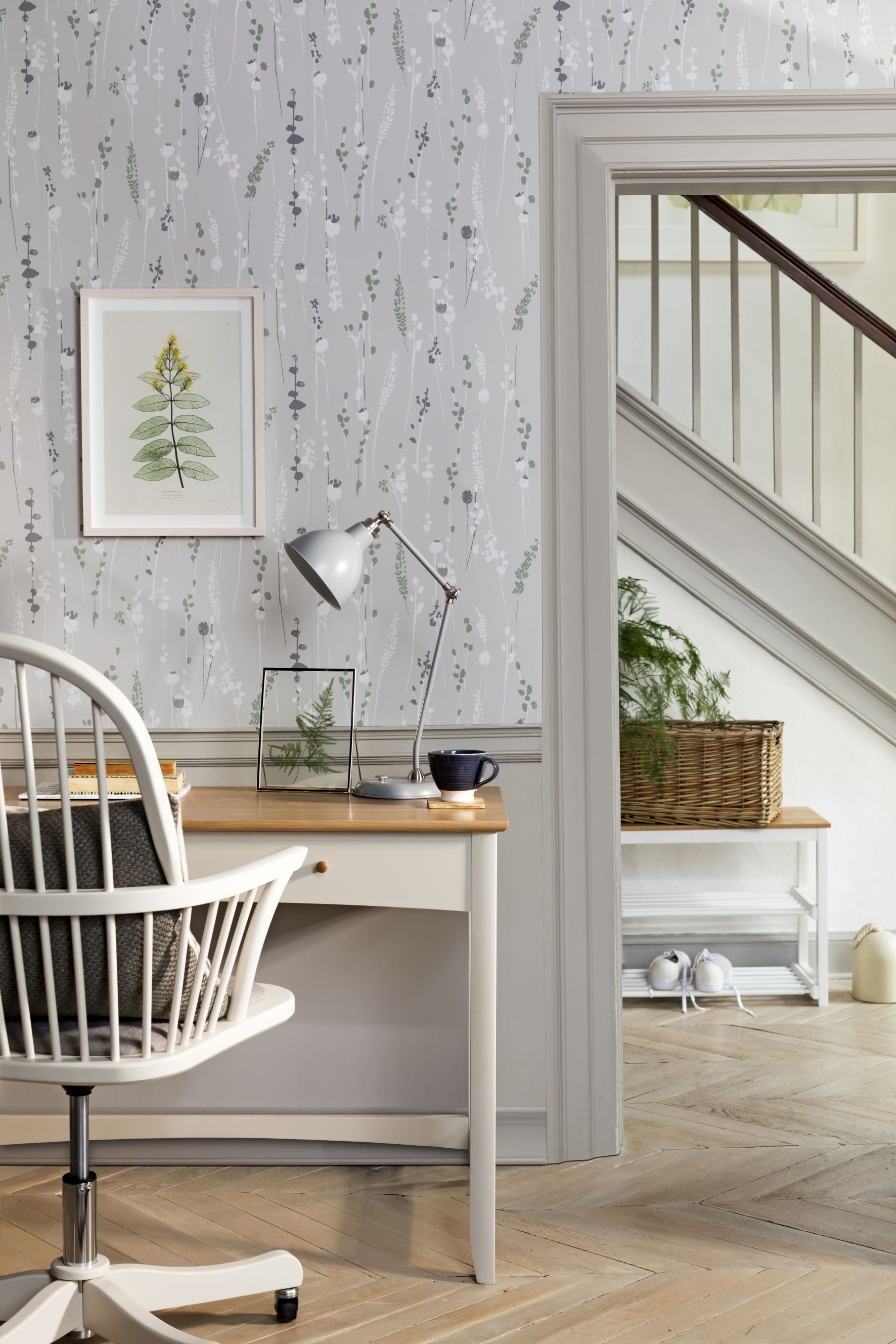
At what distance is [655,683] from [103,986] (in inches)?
92.5

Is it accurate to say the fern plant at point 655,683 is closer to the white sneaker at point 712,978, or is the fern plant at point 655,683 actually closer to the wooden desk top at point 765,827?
the wooden desk top at point 765,827

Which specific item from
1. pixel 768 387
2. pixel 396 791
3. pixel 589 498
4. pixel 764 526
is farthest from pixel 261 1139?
pixel 768 387

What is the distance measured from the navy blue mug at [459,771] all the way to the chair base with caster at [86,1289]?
2.62 feet

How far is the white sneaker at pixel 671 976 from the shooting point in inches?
137

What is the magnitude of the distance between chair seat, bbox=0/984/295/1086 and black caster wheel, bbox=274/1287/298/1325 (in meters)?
0.50

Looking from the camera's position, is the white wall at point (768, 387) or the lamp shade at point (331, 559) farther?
the white wall at point (768, 387)

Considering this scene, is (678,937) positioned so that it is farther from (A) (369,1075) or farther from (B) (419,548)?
(B) (419,548)

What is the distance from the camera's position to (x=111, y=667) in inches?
95.7

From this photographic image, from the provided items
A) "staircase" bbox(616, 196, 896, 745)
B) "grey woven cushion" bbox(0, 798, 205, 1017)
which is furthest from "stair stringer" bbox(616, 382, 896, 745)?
"grey woven cushion" bbox(0, 798, 205, 1017)

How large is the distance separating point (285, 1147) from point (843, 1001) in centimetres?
191

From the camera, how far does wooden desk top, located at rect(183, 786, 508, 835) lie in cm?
192

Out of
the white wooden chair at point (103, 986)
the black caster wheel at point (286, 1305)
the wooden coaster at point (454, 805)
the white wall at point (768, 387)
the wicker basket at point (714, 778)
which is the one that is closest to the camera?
the white wooden chair at point (103, 986)

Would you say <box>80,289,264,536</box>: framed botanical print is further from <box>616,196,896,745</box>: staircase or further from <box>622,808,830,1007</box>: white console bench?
<box>622,808,830,1007</box>: white console bench

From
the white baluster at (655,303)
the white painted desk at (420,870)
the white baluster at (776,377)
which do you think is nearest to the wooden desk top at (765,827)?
the white baluster at (776,377)
